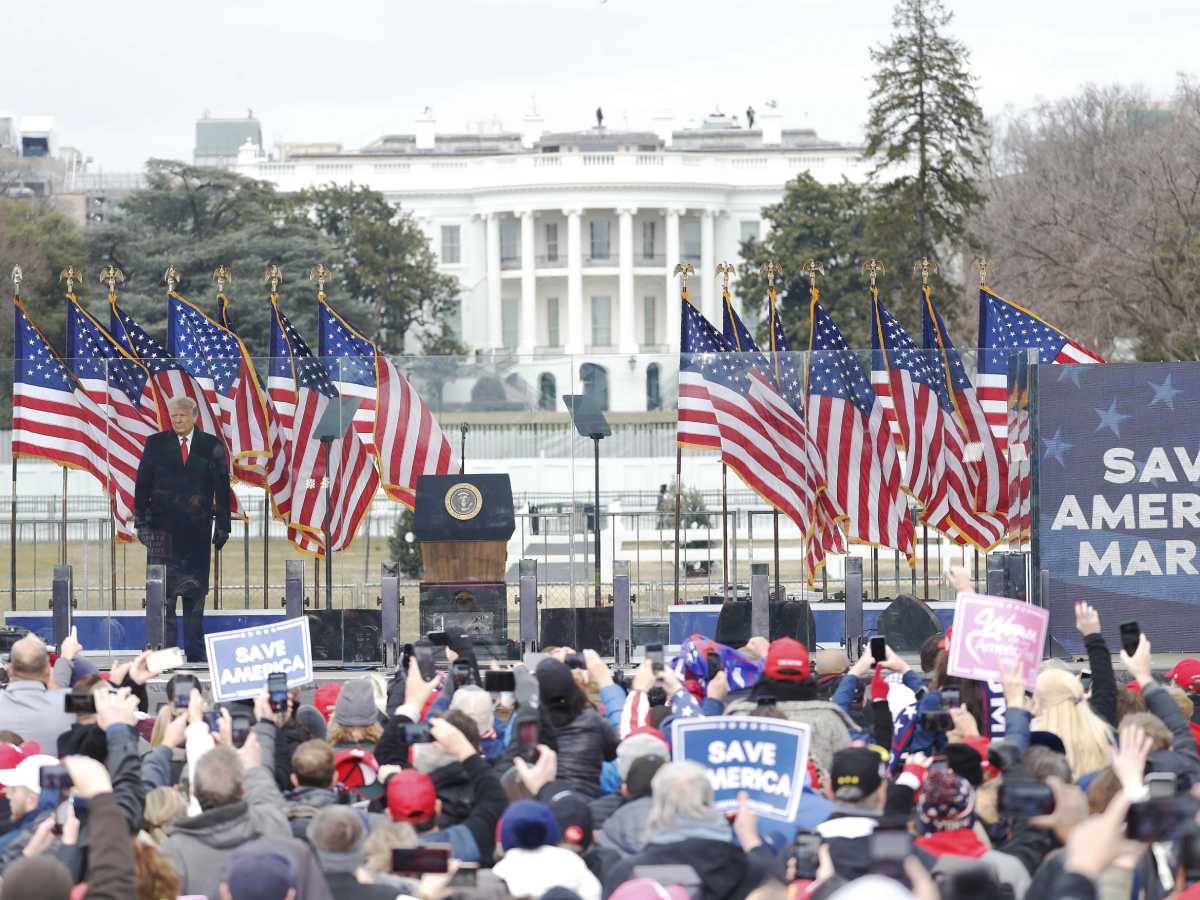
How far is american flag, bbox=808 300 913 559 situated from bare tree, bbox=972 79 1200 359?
78.1 ft

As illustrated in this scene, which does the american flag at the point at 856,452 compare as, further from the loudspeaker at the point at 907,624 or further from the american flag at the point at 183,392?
the american flag at the point at 183,392

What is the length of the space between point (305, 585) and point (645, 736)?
11186mm

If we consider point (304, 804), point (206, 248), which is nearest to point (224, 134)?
point (206, 248)

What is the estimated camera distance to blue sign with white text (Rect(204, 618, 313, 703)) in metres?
11.9

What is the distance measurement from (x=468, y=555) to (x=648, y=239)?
97983 mm

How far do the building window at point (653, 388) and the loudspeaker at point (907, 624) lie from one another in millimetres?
2739

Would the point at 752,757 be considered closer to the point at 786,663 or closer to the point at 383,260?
the point at 786,663

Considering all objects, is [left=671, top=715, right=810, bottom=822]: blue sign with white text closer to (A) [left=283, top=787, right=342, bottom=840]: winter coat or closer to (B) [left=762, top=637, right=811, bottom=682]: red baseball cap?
(A) [left=283, top=787, right=342, bottom=840]: winter coat

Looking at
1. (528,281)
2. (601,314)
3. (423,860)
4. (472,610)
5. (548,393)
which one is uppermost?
(528,281)

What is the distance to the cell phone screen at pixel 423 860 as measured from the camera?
732cm

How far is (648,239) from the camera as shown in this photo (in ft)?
383

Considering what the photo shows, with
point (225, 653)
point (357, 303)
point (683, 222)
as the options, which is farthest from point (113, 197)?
point (225, 653)

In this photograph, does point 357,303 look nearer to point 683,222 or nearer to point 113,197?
point 683,222

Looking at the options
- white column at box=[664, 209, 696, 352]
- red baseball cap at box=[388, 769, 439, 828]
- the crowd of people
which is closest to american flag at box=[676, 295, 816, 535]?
the crowd of people
